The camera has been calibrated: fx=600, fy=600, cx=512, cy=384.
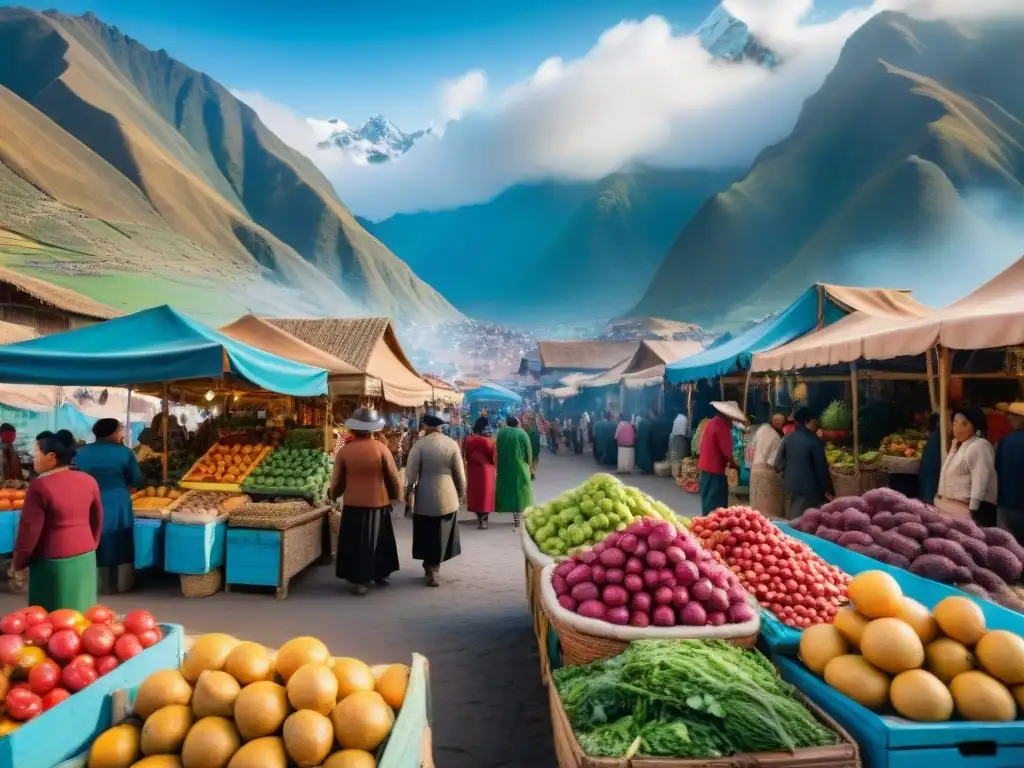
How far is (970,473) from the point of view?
4793mm

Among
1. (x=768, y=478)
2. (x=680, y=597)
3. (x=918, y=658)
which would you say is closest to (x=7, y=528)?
(x=680, y=597)

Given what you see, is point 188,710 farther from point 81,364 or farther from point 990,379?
point 990,379

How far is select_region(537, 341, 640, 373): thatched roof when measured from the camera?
120 feet

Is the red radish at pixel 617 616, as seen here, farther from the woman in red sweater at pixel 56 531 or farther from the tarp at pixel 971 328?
the tarp at pixel 971 328

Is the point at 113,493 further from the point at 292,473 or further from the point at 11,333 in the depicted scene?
the point at 11,333

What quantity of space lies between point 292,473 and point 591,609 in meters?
4.62

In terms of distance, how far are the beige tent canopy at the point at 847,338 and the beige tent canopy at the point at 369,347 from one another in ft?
18.0

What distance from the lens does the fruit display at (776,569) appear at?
3035 mm

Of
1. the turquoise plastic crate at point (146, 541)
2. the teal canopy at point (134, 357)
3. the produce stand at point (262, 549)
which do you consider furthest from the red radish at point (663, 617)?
the turquoise plastic crate at point (146, 541)

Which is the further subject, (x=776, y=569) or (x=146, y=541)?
(x=146, y=541)

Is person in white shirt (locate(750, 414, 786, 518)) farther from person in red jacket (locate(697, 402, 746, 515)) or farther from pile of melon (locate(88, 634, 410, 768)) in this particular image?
pile of melon (locate(88, 634, 410, 768))

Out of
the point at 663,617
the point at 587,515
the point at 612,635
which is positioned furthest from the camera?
the point at 587,515

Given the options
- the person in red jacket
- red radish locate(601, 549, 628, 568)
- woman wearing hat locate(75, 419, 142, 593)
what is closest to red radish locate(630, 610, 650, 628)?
red radish locate(601, 549, 628, 568)

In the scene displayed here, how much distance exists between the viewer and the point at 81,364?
202 inches
